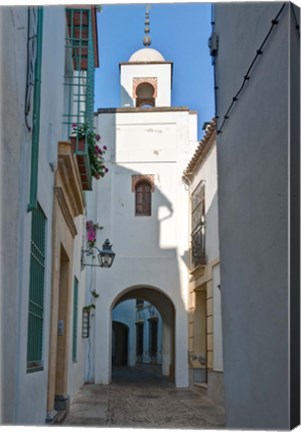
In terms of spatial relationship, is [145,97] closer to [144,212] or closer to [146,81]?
[146,81]

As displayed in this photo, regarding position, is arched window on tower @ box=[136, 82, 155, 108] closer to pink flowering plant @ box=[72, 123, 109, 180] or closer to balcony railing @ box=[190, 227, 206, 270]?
balcony railing @ box=[190, 227, 206, 270]

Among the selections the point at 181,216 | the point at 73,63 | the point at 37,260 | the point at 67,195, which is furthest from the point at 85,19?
the point at 181,216

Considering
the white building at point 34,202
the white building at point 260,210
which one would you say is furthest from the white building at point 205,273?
the white building at point 260,210

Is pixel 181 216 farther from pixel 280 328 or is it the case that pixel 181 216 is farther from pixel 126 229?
pixel 280 328

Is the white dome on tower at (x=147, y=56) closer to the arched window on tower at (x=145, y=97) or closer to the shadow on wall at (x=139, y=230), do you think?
the arched window on tower at (x=145, y=97)

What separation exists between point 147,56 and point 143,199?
4.81 meters

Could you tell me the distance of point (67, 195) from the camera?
8.34 metres

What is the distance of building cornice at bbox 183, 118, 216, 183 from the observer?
40.8ft

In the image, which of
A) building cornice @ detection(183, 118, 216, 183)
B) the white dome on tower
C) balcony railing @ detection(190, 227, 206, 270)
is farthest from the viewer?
the white dome on tower

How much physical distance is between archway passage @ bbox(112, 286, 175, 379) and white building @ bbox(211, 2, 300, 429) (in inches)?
468

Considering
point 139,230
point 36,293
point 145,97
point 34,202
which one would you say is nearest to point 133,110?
point 145,97

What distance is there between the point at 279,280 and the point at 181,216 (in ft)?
37.1

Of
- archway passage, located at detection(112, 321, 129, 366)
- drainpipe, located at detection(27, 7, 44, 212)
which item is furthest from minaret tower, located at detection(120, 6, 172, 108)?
archway passage, located at detection(112, 321, 129, 366)

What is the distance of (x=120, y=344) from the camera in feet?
101
